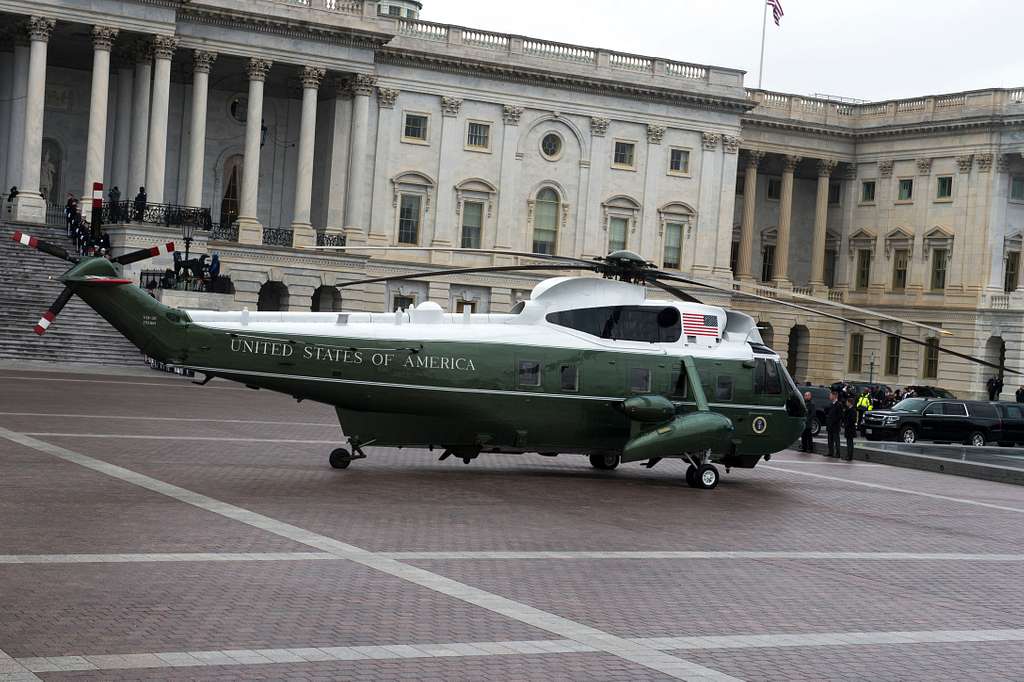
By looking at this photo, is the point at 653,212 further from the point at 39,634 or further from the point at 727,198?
the point at 39,634

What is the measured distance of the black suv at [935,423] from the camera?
4681cm

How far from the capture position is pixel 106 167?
64.4m

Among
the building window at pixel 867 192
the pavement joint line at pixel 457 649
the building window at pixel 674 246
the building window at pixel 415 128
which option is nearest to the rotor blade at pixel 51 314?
the pavement joint line at pixel 457 649

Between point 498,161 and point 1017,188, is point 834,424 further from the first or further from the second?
point 1017,188

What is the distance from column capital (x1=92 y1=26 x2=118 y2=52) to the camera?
58.0m

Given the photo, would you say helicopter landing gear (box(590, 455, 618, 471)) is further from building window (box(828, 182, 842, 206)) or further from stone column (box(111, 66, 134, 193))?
building window (box(828, 182, 842, 206))

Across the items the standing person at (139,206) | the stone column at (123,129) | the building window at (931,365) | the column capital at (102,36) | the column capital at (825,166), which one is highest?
the column capital at (102,36)

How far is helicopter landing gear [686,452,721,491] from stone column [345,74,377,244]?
4069 cm

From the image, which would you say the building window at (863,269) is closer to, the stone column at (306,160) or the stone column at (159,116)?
the stone column at (306,160)

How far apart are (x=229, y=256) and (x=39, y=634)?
50910 millimetres

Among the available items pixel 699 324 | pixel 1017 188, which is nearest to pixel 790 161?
pixel 1017 188

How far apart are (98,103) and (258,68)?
751 cm

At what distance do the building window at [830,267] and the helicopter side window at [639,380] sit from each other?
60.5 m

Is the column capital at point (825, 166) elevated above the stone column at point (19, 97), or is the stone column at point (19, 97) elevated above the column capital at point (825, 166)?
the column capital at point (825, 166)
